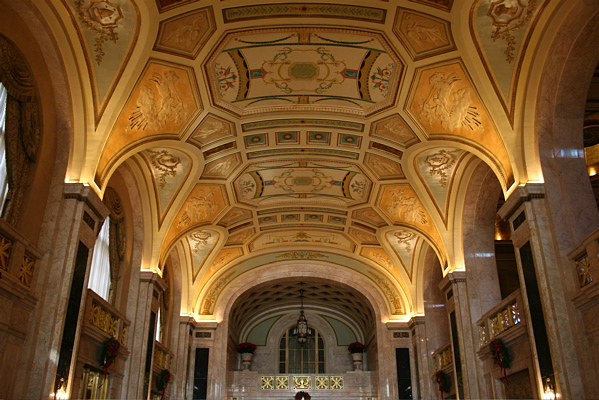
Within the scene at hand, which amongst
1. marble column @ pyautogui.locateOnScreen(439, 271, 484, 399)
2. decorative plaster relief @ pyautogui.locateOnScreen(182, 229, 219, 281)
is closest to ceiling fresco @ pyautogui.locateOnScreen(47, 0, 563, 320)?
marble column @ pyautogui.locateOnScreen(439, 271, 484, 399)

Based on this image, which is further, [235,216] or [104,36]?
[235,216]

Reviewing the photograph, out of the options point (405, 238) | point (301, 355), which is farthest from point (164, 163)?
point (301, 355)

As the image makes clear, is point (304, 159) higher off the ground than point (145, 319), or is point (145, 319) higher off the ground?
point (304, 159)

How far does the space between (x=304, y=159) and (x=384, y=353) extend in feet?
26.8

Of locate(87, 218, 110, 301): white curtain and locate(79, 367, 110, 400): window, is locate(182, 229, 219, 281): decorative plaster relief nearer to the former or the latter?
locate(87, 218, 110, 301): white curtain

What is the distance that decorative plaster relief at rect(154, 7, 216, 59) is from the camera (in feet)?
28.4

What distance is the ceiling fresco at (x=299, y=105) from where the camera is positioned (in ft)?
28.2

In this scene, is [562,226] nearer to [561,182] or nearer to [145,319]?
[561,182]

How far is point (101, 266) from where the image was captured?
11164 mm

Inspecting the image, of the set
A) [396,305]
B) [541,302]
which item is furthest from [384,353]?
[541,302]

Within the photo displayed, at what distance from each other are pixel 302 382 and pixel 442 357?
6424 millimetres

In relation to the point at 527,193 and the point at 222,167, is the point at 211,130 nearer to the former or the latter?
the point at 222,167

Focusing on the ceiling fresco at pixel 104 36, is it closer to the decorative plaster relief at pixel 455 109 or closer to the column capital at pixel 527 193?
the decorative plaster relief at pixel 455 109

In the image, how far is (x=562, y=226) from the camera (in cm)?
797
